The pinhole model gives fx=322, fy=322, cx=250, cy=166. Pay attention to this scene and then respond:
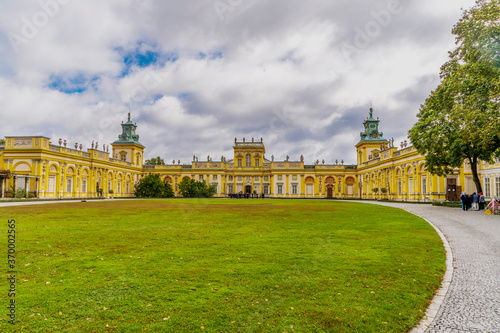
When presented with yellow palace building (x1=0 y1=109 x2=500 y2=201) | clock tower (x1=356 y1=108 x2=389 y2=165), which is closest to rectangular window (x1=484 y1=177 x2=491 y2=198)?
yellow palace building (x1=0 y1=109 x2=500 y2=201)

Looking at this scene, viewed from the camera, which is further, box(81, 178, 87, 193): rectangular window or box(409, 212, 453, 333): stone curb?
box(81, 178, 87, 193): rectangular window

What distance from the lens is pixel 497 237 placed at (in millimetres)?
9305

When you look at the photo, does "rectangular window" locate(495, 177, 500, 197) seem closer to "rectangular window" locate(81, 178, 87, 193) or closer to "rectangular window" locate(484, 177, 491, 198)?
"rectangular window" locate(484, 177, 491, 198)

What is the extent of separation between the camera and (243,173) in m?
66.1

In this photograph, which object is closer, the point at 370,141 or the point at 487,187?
the point at 487,187

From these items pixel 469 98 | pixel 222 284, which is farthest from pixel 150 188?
pixel 222 284

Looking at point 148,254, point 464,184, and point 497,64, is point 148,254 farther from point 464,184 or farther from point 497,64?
point 464,184

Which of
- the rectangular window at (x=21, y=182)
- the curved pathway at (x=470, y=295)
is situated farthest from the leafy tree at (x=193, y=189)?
the curved pathway at (x=470, y=295)

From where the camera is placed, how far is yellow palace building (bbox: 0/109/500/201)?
1405 inches

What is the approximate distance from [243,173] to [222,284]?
61.5 meters

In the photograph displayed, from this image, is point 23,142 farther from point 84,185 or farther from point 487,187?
point 487,187

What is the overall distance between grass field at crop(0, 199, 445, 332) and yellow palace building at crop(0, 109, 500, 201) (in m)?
30.9

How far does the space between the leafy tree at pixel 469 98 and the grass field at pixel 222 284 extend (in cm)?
1104

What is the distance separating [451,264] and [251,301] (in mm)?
4431
